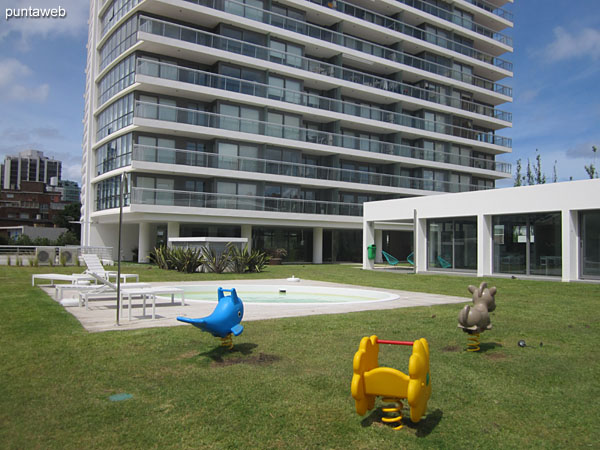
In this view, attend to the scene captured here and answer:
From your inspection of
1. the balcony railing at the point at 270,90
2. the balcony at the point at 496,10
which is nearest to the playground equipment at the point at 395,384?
the balcony railing at the point at 270,90

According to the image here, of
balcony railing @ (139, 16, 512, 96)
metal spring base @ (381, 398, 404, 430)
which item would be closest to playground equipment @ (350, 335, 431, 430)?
metal spring base @ (381, 398, 404, 430)

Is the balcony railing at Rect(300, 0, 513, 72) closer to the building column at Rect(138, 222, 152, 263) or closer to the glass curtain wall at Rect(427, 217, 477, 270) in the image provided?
the building column at Rect(138, 222, 152, 263)

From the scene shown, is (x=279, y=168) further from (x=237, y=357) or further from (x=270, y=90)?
(x=237, y=357)

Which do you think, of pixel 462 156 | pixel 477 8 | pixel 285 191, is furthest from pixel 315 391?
pixel 477 8

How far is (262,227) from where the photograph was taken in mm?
39375

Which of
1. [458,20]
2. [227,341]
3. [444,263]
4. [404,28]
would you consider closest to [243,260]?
[444,263]

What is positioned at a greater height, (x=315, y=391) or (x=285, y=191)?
(x=285, y=191)

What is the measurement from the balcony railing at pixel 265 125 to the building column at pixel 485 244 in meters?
19.1

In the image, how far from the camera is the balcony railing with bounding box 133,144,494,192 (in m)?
33.2

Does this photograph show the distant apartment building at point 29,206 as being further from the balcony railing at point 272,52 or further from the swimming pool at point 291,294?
the swimming pool at point 291,294

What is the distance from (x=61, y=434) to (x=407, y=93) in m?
47.4

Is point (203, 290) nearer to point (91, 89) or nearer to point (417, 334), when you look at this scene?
point (417, 334)

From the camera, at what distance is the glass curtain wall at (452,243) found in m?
25.3

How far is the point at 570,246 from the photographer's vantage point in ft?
66.8
